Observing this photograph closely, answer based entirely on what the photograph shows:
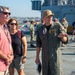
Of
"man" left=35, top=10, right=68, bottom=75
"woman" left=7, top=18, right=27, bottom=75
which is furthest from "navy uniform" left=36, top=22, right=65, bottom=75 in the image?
"woman" left=7, top=18, right=27, bottom=75

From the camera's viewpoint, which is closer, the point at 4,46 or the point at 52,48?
the point at 4,46

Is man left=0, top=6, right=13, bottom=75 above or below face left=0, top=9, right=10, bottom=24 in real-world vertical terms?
below

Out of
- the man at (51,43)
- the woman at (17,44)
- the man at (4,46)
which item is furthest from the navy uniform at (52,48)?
the woman at (17,44)

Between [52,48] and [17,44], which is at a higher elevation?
[52,48]

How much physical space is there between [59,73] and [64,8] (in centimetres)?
4198

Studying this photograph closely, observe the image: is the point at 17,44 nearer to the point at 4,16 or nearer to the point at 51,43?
the point at 51,43

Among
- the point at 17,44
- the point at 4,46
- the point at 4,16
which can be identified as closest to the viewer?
the point at 4,46

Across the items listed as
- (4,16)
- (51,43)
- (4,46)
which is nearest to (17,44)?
(51,43)

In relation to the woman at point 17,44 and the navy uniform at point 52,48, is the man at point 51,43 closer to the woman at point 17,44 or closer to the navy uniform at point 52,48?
the navy uniform at point 52,48

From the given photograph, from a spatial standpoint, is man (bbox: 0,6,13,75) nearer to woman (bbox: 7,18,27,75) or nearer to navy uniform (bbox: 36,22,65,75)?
navy uniform (bbox: 36,22,65,75)

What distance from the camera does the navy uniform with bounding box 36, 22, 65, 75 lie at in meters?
5.86

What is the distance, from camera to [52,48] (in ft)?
19.3

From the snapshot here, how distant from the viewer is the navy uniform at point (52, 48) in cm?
586

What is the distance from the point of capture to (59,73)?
595 cm
